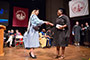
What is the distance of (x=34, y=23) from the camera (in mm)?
2303

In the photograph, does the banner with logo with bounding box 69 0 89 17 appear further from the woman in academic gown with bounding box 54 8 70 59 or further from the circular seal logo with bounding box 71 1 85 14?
the woman in academic gown with bounding box 54 8 70 59

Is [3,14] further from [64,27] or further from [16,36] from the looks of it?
[64,27]

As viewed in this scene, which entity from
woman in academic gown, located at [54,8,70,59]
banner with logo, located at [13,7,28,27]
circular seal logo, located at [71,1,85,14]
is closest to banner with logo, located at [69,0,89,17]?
circular seal logo, located at [71,1,85,14]

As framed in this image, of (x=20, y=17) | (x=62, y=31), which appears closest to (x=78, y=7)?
(x=62, y=31)

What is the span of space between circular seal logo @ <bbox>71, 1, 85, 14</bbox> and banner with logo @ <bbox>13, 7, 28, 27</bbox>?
313 centimetres

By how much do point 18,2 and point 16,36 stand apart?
8.54 feet

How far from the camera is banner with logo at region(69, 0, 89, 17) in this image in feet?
16.1

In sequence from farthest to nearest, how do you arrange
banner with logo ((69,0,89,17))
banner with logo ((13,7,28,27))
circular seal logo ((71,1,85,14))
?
banner with logo ((13,7,28,27)), circular seal logo ((71,1,85,14)), banner with logo ((69,0,89,17))

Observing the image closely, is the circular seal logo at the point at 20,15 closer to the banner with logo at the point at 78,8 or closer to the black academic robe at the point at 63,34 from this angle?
the banner with logo at the point at 78,8

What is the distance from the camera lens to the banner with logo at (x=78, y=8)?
4.90m

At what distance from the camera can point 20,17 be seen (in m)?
6.25

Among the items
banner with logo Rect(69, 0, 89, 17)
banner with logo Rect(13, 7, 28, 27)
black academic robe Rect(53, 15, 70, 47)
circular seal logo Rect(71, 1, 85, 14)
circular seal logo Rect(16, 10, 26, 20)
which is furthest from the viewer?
circular seal logo Rect(16, 10, 26, 20)

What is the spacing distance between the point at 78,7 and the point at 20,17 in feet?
12.0

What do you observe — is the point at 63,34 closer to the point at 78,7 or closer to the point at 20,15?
the point at 78,7
